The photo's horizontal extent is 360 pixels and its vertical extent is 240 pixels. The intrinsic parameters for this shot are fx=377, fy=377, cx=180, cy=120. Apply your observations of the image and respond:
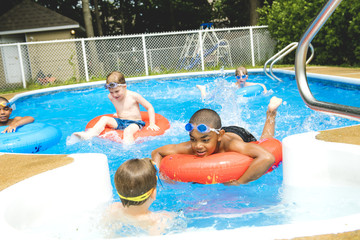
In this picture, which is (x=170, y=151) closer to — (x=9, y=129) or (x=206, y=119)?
(x=206, y=119)

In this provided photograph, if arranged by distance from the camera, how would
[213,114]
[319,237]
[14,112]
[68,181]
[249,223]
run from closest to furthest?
[319,237] → [249,223] → [68,181] → [213,114] → [14,112]

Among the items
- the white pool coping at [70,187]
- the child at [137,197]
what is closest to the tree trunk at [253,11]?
the white pool coping at [70,187]

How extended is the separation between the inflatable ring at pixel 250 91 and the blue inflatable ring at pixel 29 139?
4073 millimetres

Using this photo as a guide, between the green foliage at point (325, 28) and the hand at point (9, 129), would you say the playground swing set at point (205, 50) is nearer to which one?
the green foliage at point (325, 28)

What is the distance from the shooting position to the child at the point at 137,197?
2373 mm

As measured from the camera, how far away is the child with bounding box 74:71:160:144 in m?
5.50

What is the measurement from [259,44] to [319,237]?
14327 millimetres

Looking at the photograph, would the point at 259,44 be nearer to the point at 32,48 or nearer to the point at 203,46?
the point at 203,46

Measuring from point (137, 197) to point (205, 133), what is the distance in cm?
115

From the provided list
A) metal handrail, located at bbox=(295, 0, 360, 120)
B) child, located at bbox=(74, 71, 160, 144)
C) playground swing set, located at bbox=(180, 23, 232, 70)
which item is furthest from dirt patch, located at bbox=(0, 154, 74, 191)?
playground swing set, located at bbox=(180, 23, 232, 70)

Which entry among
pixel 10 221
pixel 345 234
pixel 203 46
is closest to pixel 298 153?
pixel 345 234

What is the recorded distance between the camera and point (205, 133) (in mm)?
3357

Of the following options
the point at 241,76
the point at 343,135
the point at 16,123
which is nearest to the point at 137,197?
the point at 343,135

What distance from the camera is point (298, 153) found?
304 centimetres
